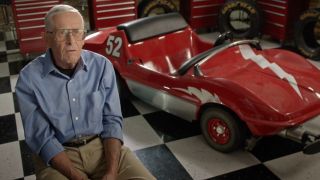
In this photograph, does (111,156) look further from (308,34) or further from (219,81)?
(308,34)

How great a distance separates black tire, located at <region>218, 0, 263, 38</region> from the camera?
362 cm

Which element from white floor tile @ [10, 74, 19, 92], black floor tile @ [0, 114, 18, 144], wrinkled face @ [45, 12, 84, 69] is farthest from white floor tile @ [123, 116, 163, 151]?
white floor tile @ [10, 74, 19, 92]

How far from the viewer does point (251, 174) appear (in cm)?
183

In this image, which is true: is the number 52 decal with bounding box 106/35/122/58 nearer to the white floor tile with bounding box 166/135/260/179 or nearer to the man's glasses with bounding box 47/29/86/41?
the white floor tile with bounding box 166/135/260/179

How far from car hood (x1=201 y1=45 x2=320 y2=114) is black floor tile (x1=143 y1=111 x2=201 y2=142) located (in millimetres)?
409

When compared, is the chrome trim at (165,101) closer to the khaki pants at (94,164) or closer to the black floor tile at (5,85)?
the khaki pants at (94,164)

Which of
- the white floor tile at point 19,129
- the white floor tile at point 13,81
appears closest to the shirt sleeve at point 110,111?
the white floor tile at point 19,129

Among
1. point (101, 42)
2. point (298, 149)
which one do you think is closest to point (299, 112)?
point (298, 149)

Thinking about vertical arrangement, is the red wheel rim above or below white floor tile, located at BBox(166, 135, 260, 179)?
above

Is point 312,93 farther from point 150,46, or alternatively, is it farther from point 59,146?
point 59,146

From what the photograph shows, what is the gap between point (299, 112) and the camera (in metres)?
1.75

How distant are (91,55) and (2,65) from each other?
2.22 metres

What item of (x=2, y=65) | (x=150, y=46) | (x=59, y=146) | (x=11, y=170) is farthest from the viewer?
(x=2, y=65)

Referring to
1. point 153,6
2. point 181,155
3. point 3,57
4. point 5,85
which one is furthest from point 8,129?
point 153,6
